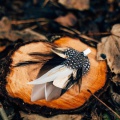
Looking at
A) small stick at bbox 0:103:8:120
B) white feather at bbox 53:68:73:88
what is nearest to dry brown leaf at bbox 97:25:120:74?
white feather at bbox 53:68:73:88

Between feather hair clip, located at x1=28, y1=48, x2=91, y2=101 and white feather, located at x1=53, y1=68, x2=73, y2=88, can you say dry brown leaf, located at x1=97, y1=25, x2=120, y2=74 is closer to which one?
feather hair clip, located at x1=28, y1=48, x2=91, y2=101

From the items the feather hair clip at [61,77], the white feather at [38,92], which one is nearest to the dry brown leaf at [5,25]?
the feather hair clip at [61,77]

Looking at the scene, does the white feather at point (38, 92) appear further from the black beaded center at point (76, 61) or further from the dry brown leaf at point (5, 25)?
the dry brown leaf at point (5, 25)

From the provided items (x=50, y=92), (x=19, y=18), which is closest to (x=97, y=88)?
(x=50, y=92)

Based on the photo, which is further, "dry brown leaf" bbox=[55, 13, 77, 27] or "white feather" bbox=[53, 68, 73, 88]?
"dry brown leaf" bbox=[55, 13, 77, 27]

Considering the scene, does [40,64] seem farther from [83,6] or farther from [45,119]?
[83,6]

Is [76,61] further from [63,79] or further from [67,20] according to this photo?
[67,20]

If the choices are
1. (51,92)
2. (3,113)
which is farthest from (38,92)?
(3,113)
